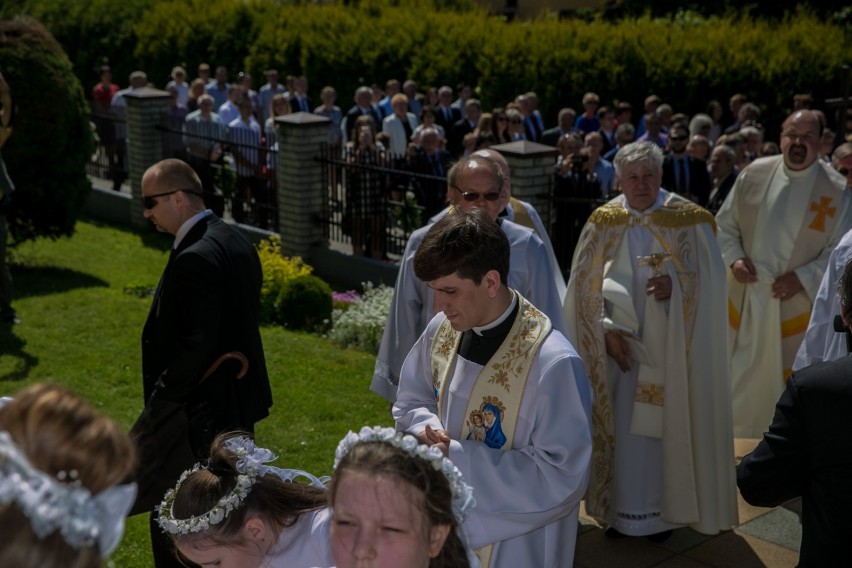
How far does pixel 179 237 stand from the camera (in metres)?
5.38

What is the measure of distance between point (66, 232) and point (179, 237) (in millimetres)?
7852

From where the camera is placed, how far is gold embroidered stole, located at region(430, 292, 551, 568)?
12.6ft

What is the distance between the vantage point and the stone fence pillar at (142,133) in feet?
Result: 51.5

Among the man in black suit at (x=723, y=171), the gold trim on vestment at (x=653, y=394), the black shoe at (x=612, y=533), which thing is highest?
the man in black suit at (x=723, y=171)

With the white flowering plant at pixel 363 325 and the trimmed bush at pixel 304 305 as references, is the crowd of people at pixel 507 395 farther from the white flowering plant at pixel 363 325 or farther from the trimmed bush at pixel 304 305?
the trimmed bush at pixel 304 305

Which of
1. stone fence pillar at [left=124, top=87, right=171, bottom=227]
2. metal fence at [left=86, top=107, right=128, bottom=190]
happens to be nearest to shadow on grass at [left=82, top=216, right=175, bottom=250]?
stone fence pillar at [left=124, top=87, right=171, bottom=227]

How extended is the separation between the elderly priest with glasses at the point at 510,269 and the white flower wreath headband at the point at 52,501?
3.67 metres

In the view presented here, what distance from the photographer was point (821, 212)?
7.32 meters

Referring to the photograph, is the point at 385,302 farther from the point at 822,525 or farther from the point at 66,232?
the point at 822,525

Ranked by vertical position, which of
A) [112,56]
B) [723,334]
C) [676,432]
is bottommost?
[112,56]

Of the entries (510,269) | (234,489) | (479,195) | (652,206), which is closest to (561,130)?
(652,206)

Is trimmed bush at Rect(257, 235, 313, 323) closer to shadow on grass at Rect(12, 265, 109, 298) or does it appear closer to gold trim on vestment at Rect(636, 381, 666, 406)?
shadow on grass at Rect(12, 265, 109, 298)

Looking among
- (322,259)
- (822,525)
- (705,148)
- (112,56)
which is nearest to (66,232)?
(322,259)

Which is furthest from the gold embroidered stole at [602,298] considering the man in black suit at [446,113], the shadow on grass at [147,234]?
the man in black suit at [446,113]
